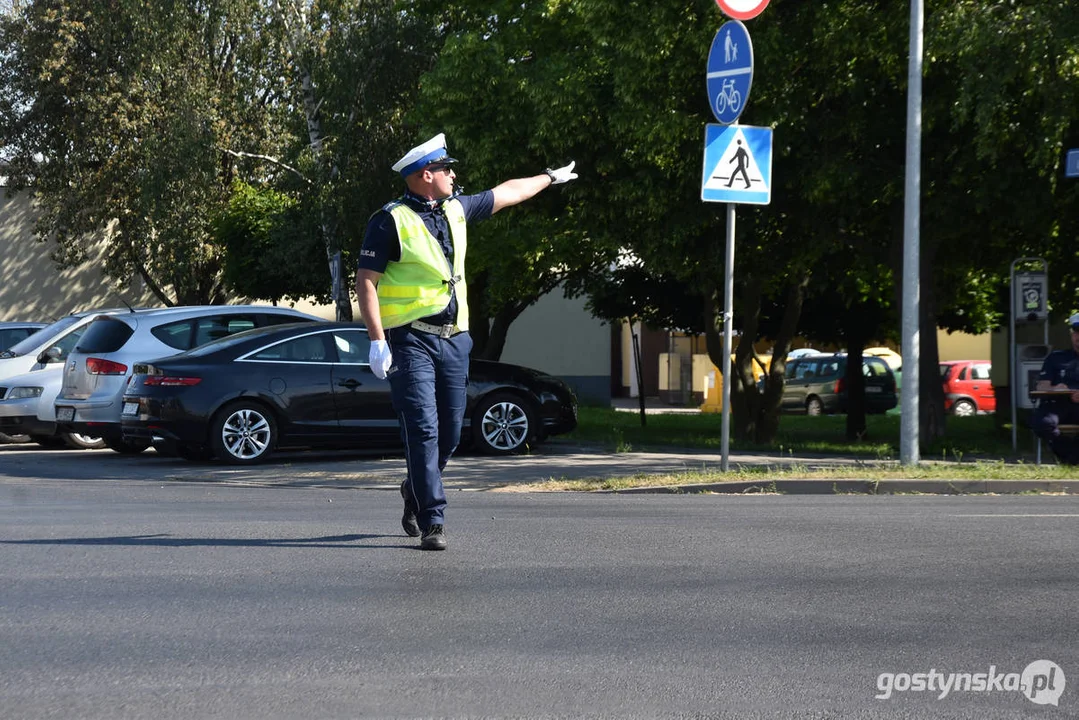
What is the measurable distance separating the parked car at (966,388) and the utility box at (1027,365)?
22.0 meters

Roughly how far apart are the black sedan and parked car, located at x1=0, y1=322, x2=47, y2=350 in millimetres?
5880

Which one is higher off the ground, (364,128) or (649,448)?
(364,128)

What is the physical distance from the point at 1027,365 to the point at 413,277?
9713mm

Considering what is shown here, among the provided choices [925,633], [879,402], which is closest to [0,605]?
[925,633]

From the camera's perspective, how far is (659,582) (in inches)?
263

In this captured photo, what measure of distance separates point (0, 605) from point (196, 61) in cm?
3137

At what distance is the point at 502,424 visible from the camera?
1605 cm

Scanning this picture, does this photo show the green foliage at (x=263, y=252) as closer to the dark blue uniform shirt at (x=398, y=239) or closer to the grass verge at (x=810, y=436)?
the grass verge at (x=810, y=436)

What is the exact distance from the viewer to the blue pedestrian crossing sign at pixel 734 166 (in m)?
12.3

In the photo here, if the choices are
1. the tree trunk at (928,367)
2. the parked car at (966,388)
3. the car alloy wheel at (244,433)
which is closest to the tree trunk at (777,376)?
the tree trunk at (928,367)

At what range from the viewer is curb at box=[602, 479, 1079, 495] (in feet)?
37.7

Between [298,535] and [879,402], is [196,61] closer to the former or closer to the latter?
[879,402]

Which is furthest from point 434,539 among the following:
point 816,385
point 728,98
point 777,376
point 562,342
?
point 562,342

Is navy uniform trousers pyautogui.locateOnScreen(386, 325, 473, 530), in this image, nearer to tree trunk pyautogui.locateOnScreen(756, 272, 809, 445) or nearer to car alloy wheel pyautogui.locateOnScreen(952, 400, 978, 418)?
tree trunk pyautogui.locateOnScreen(756, 272, 809, 445)
